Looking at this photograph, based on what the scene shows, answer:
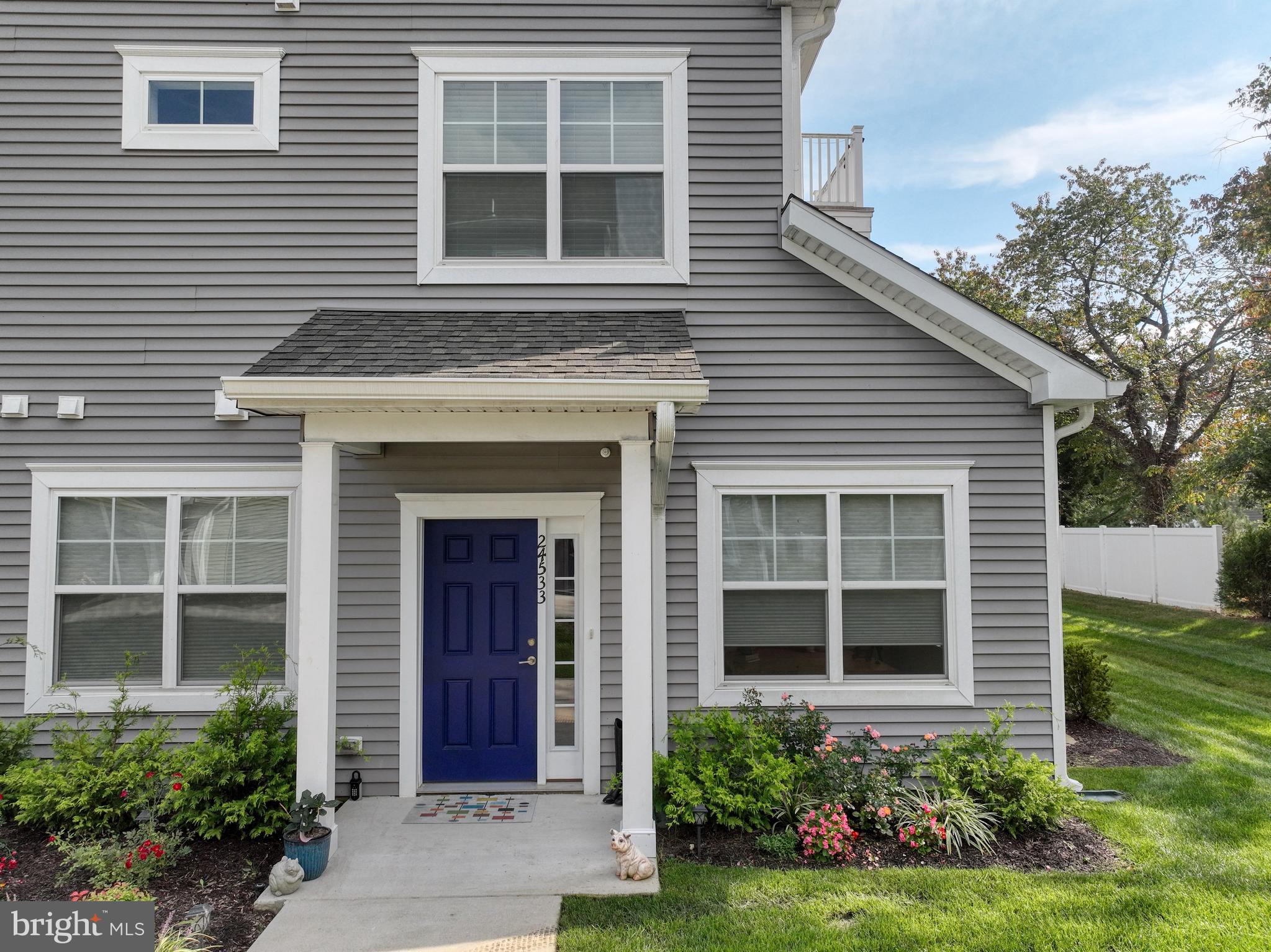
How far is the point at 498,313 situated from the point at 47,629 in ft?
13.1

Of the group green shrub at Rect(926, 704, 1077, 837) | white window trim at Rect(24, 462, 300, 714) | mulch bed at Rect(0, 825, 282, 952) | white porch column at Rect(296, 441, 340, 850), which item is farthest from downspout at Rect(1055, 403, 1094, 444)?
mulch bed at Rect(0, 825, 282, 952)

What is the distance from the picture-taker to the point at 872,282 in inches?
215

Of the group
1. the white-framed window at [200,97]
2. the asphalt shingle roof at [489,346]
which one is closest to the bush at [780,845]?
the asphalt shingle roof at [489,346]

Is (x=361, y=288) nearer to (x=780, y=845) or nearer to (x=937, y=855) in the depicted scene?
(x=780, y=845)

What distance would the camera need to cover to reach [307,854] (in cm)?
420

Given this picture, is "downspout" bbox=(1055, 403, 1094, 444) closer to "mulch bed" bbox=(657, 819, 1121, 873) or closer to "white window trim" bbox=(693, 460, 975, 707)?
"white window trim" bbox=(693, 460, 975, 707)

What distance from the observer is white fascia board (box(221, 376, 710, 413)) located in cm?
419

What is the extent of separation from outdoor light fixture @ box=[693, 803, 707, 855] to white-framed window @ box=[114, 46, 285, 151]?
18.5 feet

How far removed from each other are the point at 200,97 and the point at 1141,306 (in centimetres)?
2249

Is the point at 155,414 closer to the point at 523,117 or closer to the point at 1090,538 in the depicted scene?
the point at 523,117

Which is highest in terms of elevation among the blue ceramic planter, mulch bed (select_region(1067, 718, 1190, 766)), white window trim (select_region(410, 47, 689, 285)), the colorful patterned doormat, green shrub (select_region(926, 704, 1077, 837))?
white window trim (select_region(410, 47, 689, 285))

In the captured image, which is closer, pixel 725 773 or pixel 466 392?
pixel 466 392

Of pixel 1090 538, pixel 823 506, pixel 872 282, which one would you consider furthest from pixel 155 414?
pixel 1090 538

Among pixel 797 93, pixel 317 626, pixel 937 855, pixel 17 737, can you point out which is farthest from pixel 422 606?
pixel 797 93
